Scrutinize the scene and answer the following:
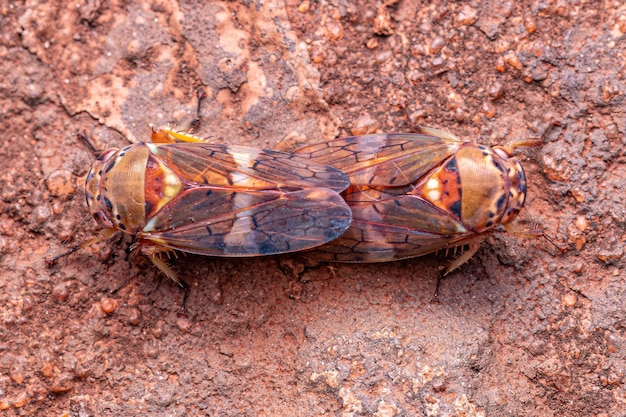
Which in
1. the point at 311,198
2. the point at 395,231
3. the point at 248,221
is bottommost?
the point at 395,231

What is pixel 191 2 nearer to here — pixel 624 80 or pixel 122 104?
pixel 122 104

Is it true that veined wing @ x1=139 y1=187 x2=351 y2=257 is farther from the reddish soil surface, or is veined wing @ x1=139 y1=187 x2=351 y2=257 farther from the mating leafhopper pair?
the reddish soil surface

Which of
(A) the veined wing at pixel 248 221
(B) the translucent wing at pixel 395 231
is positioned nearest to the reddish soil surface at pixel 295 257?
(B) the translucent wing at pixel 395 231

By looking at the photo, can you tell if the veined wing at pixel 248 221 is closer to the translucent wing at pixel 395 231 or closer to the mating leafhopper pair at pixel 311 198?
the mating leafhopper pair at pixel 311 198

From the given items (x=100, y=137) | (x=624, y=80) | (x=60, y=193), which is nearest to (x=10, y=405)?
(x=60, y=193)

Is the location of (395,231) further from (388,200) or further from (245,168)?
(245,168)

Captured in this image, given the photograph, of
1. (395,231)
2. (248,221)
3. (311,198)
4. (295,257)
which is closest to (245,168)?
(248,221)
